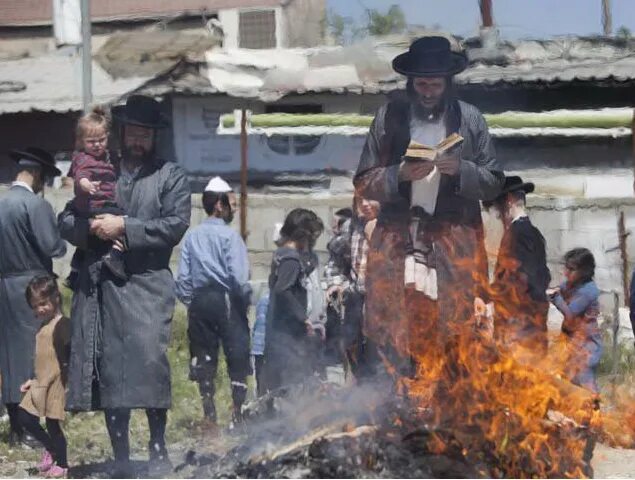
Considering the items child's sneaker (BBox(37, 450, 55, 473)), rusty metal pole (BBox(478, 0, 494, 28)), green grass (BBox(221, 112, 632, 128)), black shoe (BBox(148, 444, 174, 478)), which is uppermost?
rusty metal pole (BBox(478, 0, 494, 28))

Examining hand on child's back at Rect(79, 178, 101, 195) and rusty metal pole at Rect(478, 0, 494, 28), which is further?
rusty metal pole at Rect(478, 0, 494, 28)

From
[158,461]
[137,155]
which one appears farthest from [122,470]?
[137,155]

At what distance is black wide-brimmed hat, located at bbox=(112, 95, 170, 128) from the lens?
23.6 feet

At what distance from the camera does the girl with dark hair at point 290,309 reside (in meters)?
9.35

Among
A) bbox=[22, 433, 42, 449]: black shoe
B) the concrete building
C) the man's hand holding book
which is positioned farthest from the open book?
the concrete building

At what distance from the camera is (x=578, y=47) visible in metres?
16.0

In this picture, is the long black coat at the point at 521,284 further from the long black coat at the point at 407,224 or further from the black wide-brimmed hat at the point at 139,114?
the black wide-brimmed hat at the point at 139,114

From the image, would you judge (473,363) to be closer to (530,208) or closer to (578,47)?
(530,208)

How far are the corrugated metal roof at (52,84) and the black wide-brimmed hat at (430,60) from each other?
1290cm

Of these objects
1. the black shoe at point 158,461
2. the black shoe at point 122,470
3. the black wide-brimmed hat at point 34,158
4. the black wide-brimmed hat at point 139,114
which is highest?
the black wide-brimmed hat at point 139,114

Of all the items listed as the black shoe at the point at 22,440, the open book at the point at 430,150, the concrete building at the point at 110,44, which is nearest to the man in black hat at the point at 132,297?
the open book at the point at 430,150

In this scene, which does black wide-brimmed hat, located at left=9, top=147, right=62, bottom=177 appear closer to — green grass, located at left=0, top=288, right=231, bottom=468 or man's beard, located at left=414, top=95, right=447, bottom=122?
green grass, located at left=0, top=288, right=231, bottom=468

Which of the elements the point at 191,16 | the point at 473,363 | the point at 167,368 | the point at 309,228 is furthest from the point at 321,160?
the point at 191,16

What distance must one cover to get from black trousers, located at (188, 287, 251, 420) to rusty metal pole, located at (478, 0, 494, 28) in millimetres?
5179
